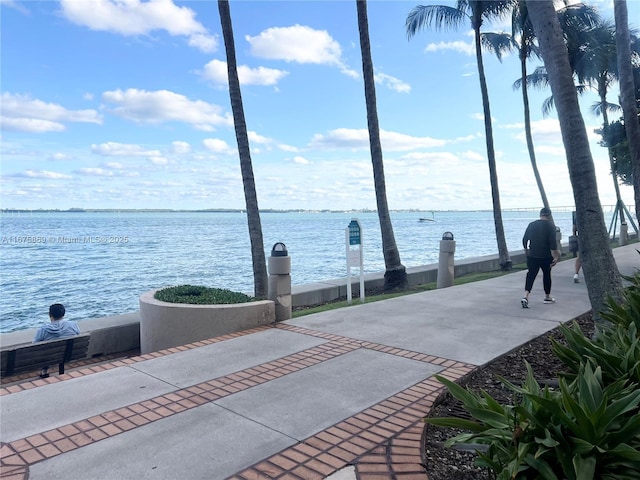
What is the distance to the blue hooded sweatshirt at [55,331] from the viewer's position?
609 centimetres

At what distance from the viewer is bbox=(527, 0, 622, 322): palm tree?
4676 millimetres

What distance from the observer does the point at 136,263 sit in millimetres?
32844

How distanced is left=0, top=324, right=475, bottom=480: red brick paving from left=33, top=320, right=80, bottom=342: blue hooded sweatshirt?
159 cm

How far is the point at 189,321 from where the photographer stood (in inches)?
251

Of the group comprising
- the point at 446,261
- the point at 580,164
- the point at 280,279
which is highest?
the point at 580,164

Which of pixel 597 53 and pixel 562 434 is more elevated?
pixel 597 53

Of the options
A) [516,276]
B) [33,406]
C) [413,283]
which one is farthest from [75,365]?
[516,276]

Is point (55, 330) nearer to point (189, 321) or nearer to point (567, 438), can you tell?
point (189, 321)

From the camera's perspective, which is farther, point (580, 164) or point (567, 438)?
point (580, 164)

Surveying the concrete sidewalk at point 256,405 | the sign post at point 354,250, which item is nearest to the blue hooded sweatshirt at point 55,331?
the concrete sidewalk at point 256,405

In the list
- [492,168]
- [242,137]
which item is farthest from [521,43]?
[242,137]

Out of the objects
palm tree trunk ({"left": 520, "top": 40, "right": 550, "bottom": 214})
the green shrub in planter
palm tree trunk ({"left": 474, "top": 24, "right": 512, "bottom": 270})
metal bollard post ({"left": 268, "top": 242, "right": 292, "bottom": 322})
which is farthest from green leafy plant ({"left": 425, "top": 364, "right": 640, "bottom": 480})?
palm tree trunk ({"left": 520, "top": 40, "right": 550, "bottom": 214})

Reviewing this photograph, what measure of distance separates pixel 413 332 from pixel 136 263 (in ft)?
99.3

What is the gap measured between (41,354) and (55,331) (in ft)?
2.08
